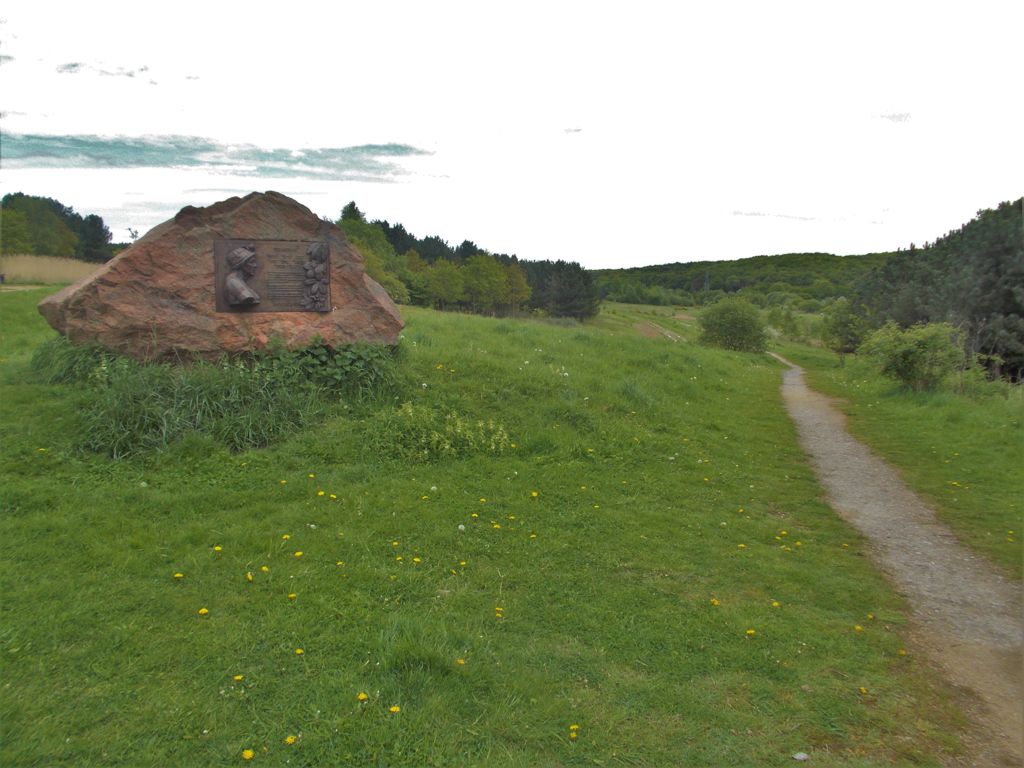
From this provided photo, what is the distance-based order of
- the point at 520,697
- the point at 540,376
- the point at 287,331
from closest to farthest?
the point at 520,697 < the point at 287,331 < the point at 540,376

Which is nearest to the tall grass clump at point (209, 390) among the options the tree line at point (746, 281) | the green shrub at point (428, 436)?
the green shrub at point (428, 436)

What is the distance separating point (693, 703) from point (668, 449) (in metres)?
5.50

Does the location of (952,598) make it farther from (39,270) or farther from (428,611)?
(39,270)

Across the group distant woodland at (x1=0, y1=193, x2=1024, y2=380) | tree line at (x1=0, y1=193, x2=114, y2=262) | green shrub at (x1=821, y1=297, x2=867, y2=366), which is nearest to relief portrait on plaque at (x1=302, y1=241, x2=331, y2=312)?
distant woodland at (x1=0, y1=193, x2=1024, y2=380)

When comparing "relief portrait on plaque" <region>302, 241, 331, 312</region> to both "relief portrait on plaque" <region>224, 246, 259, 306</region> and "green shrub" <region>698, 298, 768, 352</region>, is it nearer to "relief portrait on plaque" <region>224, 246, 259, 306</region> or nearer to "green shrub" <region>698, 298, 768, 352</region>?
"relief portrait on plaque" <region>224, 246, 259, 306</region>

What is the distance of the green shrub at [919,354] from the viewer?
1346cm

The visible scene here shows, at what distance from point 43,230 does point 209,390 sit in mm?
25222

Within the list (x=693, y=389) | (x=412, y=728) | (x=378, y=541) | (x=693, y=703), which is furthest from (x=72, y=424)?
(x=693, y=389)

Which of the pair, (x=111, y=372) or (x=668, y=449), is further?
(x=668, y=449)

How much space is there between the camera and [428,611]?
14.1ft

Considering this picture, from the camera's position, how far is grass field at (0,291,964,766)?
3.20m

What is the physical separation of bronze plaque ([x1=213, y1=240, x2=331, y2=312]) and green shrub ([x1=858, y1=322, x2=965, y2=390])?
1203cm

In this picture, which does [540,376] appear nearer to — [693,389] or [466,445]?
[466,445]

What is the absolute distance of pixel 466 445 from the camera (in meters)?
7.78
